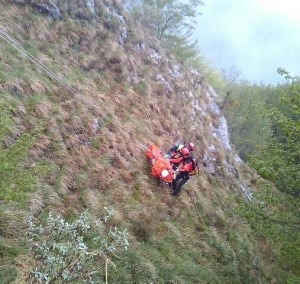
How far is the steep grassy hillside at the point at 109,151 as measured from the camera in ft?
22.5

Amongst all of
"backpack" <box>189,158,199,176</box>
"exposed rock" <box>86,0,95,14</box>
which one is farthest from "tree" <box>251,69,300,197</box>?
"exposed rock" <box>86,0,95,14</box>

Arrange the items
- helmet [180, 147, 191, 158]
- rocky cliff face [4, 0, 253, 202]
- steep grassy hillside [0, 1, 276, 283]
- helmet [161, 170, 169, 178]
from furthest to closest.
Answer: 1. rocky cliff face [4, 0, 253, 202]
2. helmet [180, 147, 191, 158]
3. helmet [161, 170, 169, 178]
4. steep grassy hillside [0, 1, 276, 283]

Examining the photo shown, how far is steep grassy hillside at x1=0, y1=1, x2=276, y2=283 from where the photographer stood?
6.86 meters

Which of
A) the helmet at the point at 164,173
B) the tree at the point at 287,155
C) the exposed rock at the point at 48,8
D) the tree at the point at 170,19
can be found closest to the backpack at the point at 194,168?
the helmet at the point at 164,173

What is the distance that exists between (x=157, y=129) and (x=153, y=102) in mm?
1475

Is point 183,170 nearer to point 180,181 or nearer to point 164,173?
point 180,181

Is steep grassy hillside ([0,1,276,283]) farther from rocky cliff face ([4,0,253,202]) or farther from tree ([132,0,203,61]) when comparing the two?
tree ([132,0,203,61])

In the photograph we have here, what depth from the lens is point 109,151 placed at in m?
10.4

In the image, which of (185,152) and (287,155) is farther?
(185,152)

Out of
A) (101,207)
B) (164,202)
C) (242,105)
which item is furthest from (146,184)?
(242,105)

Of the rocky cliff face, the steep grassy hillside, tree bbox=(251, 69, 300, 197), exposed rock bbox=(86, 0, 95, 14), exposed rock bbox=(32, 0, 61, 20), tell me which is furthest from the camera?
exposed rock bbox=(86, 0, 95, 14)

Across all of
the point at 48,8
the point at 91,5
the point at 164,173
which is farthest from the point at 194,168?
the point at 91,5

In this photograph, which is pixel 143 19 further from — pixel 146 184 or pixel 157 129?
pixel 146 184

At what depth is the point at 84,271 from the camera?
3.43 m
